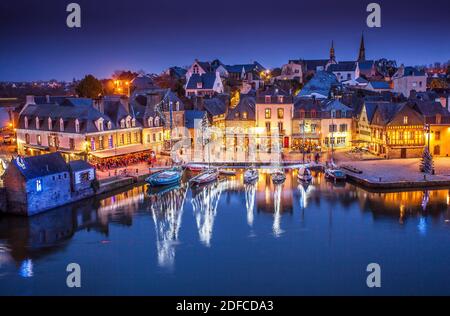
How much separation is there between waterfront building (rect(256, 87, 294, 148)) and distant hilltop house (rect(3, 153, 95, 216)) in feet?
64.4

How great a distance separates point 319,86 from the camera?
58219 mm

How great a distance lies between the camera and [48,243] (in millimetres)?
23328

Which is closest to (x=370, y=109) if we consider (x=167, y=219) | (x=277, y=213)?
(x=277, y=213)

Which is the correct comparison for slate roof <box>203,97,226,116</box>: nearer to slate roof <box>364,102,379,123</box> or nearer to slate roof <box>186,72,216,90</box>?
slate roof <box>186,72,216,90</box>

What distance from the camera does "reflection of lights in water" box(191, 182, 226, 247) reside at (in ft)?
80.8

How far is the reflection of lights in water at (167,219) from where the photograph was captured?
22.0m

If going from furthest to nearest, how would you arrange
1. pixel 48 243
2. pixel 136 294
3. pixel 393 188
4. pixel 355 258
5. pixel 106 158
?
pixel 106 158 < pixel 393 188 < pixel 48 243 < pixel 355 258 < pixel 136 294

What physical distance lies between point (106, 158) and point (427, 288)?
2502cm

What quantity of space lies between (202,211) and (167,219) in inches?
92.4

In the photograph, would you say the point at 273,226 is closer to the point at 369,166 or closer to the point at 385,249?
the point at 385,249

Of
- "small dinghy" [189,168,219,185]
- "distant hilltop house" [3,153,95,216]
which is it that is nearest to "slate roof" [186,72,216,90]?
"small dinghy" [189,168,219,185]

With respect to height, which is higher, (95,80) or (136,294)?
(95,80)

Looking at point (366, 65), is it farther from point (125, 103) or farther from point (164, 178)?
point (164, 178)

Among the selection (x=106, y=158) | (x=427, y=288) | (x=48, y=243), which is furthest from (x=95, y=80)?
(x=427, y=288)
